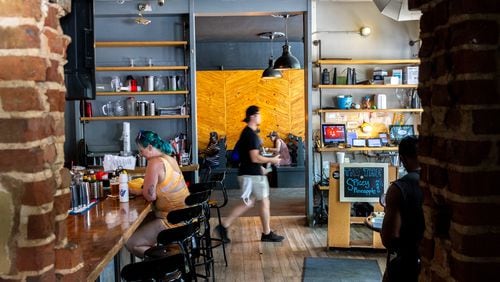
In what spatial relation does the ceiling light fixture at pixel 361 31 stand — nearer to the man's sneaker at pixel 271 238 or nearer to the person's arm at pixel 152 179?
the man's sneaker at pixel 271 238

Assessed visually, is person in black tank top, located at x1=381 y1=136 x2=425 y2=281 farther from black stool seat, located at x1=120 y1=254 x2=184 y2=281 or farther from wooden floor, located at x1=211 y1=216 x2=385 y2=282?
wooden floor, located at x1=211 y1=216 x2=385 y2=282

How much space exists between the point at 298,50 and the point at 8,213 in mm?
10506

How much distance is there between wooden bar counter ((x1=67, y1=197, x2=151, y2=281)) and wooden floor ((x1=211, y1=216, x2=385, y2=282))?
1.48 meters

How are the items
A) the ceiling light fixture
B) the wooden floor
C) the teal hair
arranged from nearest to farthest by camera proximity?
the teal hair
the wooden floor
the ceiling light fixture

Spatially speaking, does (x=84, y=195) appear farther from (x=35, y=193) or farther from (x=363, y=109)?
(x=363, y=109)

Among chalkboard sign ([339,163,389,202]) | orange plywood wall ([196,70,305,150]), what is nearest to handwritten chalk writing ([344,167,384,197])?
chalkboard sign ([339,163,389,202])

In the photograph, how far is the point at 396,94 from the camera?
7.09 m

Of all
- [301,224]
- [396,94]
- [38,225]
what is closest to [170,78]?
[301,224]

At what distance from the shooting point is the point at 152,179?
12.7 ft

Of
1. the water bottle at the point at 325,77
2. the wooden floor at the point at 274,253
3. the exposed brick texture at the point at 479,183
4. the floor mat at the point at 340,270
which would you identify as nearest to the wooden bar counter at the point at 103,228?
the wooden floor at the point at 274,253

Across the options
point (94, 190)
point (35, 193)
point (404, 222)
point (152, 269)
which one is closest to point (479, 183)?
point (35, 193)

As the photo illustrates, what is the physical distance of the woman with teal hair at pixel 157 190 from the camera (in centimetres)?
383

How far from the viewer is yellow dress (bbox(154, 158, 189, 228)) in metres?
3.95

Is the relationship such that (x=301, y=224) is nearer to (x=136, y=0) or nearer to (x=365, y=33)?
(x=365, y=33)
